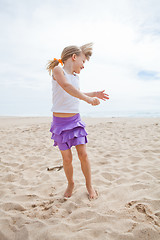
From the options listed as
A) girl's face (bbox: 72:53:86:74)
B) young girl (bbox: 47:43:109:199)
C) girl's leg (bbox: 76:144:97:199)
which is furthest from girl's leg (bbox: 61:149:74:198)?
girl's face (bbox: 72:53:86:74)

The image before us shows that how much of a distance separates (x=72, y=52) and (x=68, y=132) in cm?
84

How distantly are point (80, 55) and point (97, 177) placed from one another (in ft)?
5.13

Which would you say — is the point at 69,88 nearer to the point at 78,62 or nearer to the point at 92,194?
the point at 78,62

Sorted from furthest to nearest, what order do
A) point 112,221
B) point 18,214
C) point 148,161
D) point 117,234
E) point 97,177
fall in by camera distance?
point 148,161
point 97,177
point 18,214
point 112,221
point 117,234

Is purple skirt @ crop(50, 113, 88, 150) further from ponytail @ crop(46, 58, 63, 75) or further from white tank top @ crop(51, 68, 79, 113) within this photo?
ponytail @ crop(46, 58, 63, 75)

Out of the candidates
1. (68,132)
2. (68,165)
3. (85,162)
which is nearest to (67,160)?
(68,165)

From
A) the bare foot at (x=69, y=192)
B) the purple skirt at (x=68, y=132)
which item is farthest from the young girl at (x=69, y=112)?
the bare foot at (x=69, y=192)

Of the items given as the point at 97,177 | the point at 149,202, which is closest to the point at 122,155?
the point at 97,177

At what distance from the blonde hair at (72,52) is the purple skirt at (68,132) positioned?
1.96 ft

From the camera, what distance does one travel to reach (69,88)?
188 cm

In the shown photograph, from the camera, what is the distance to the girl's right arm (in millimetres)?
1864

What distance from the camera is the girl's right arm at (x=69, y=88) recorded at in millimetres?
1864

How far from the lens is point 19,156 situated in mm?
3791

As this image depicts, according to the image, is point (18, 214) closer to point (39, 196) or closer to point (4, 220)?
point (4, 220)
